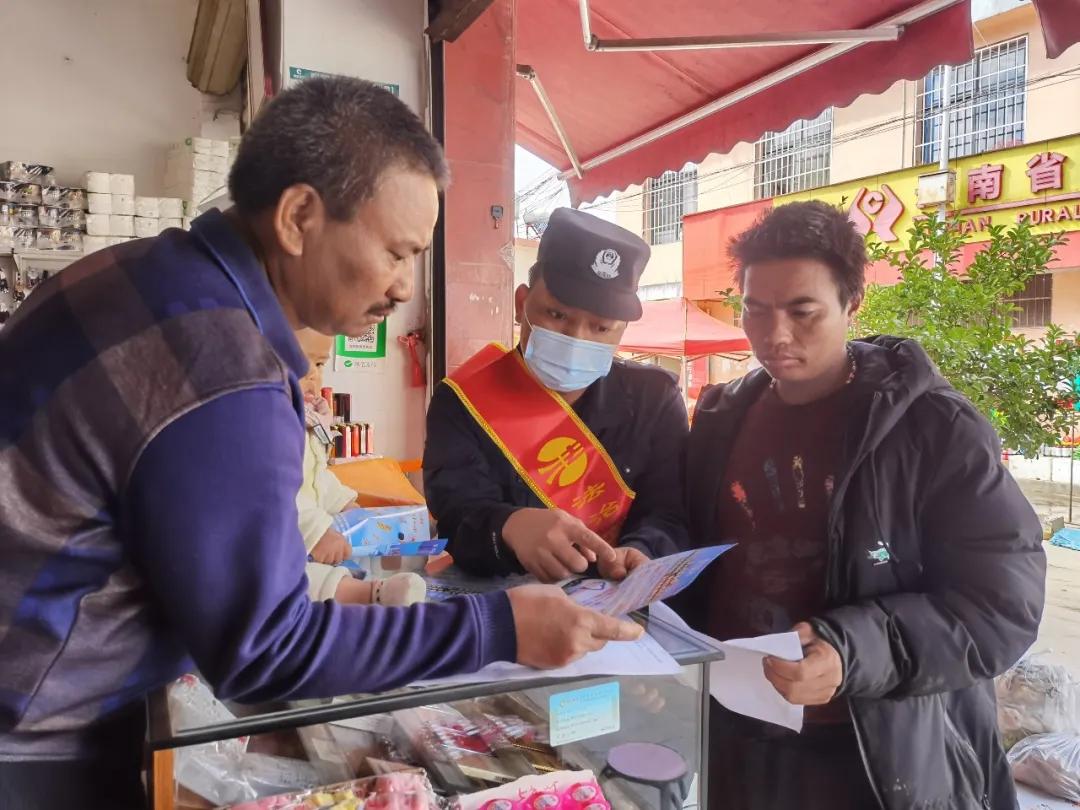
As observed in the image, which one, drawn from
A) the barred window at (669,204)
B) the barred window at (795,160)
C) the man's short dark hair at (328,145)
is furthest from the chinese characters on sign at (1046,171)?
the man's short dark hair at (328,145)

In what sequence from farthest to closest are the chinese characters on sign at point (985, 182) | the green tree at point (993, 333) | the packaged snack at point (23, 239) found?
the chinese characters on sign at point (985, 182) < the packaged snack at point (23, 239) < the green tree at point (993, 333)

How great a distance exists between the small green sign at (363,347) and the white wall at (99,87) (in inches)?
133

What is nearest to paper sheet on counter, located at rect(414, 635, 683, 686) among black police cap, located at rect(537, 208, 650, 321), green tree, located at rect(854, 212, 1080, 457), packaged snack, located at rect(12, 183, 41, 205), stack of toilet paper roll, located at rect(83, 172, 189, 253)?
black police cap, located at rect(537, 208, 650, 321)

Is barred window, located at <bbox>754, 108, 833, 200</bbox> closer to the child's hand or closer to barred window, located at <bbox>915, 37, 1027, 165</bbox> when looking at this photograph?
barred window, located at <bbox>915, 37, 1027, 165</bbox>

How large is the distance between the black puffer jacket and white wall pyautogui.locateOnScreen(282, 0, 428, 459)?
2.60 metres

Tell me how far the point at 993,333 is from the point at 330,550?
2.66 meters

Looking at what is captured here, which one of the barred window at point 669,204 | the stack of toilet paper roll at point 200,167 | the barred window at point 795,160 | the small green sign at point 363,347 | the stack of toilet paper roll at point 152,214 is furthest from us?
the barred window at point 669,204

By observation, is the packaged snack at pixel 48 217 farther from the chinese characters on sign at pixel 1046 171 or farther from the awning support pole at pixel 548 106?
the chinese characters on sign at pixel 1046 171

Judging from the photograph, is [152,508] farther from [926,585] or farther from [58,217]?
[58,217]

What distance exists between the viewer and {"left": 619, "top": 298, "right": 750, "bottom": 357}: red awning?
849cm

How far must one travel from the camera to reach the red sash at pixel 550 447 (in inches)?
68.2

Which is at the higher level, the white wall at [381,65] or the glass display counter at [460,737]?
the white wall at [381,65]

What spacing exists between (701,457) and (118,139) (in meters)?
5.86

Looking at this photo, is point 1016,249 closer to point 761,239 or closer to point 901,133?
point 761,239
